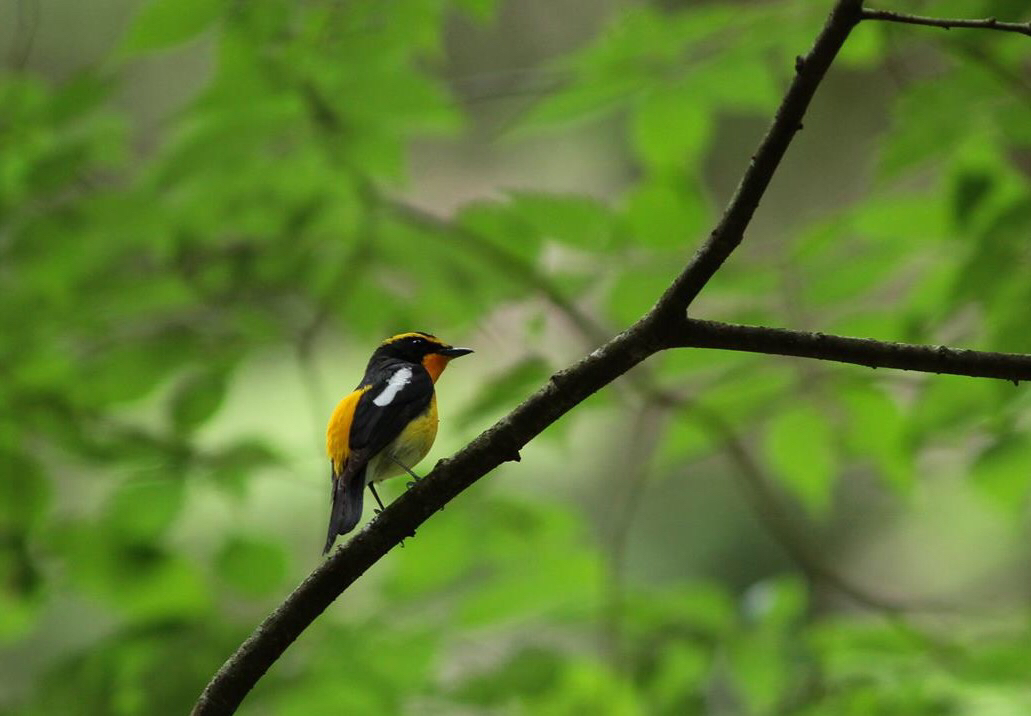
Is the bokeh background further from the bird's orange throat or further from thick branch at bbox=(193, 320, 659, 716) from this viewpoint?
thick branch at bbox=(193, 320, 659, 716)

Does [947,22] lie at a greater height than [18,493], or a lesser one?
lesser

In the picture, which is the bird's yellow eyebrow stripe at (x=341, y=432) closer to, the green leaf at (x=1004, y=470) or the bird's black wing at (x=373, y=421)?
the bird's black wing at (x=373, y=421)

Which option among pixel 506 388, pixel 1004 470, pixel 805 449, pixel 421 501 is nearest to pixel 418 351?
pixel 506 388

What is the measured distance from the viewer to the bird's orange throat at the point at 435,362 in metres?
2.71

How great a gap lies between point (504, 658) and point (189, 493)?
1.02 meters

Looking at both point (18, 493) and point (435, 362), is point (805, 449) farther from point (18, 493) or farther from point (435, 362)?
point (18, 493)

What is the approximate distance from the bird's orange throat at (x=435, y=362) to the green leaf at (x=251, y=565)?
0.83 metres

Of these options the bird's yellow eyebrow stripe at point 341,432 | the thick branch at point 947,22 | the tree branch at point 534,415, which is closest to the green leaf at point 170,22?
the bird's yellow eyebrow stripe at point 341,432

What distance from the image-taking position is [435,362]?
2738 mm

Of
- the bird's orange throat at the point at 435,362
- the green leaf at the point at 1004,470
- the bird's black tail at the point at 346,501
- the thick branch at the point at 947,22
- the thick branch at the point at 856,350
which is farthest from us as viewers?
the bird's orange throat at the point at 435,362

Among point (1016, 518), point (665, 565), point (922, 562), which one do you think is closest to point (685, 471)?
point (665, 565)

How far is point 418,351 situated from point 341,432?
0.55m

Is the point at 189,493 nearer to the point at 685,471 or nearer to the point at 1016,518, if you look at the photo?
the point at 1016,518

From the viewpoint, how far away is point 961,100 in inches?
106
